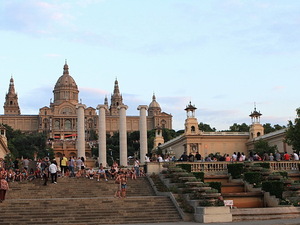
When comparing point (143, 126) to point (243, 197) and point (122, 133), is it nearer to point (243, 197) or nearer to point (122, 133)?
point (122, 133)

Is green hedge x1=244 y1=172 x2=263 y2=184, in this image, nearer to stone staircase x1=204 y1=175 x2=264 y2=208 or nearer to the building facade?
stone staircase x1=204 y1=175 x2=264 y2=208

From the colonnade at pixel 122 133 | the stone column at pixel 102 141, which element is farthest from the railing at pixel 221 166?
the stone column at pixel 102 141

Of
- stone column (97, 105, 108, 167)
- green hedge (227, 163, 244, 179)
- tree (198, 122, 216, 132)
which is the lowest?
green hedge (227, 163, 244, 179)

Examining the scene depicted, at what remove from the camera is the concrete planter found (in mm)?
27422

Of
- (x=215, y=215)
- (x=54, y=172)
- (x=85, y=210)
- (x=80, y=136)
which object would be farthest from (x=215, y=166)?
(x=80, y=136)

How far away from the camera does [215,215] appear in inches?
1083

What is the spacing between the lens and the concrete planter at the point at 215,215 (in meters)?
27.4

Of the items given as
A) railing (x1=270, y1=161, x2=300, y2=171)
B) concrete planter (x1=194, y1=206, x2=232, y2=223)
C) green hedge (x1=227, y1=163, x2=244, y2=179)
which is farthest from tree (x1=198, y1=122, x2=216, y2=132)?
concrete planter (x1=194, y1=206, x2=232, y2=223)

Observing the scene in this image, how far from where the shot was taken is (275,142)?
103250 millimetres

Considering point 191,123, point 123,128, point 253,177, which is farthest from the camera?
point 191,123

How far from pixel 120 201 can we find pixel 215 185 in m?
5.88

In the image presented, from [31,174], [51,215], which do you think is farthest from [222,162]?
[51,215]

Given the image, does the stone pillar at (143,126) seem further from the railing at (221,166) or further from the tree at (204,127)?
the tree at (204,127)

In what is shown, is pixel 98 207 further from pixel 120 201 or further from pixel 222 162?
pixel 222 162
